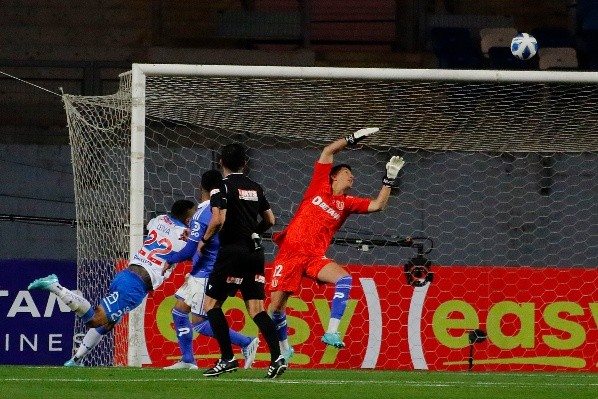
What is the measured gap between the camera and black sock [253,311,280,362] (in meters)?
9.04

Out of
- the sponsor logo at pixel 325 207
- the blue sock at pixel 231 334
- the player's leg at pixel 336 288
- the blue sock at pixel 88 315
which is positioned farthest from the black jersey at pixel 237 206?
the blue sock at pixel 231 334

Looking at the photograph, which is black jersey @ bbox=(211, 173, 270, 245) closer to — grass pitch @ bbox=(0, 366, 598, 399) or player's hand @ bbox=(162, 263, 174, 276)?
grass pitch @ bbox=(0, 366, 598, 399)

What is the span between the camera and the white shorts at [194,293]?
12.1 meters

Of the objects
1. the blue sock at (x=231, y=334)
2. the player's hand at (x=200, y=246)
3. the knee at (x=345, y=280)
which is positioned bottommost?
the blue sock at (x=231, y=334)

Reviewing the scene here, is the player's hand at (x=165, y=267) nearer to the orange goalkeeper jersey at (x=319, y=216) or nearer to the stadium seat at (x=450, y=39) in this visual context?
the orange goalkeeper jersey at (x=319, y=216)

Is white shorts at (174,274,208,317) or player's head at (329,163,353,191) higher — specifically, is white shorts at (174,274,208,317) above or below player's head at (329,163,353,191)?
below

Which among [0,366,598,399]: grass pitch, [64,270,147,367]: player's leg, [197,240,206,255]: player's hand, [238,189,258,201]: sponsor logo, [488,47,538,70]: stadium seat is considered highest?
[488,47,538,70]: stadium seat

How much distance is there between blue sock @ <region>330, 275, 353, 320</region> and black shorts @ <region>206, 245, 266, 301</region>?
5.48 ft

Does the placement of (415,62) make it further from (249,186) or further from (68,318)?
(249,186)

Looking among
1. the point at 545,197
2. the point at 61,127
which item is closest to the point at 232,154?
the point at 545,197

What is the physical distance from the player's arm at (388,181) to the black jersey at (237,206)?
6.14ft

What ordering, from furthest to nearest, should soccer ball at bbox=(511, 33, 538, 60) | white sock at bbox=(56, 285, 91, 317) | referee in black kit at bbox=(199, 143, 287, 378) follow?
soccer ball at bbox=(511, 33, 538, 60)
white sock at bbox=(56, 285, 91, 317)
referee in black kit at bbox=(199, 143, 287, 378)

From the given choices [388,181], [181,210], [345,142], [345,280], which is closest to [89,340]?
[181,210]

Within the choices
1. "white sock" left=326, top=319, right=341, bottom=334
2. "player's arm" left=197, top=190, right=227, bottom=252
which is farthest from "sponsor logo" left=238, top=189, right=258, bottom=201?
"white sock" left=326, top=319, right=341, bottom=334
